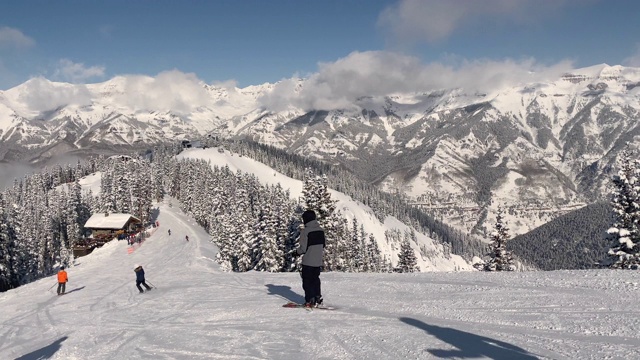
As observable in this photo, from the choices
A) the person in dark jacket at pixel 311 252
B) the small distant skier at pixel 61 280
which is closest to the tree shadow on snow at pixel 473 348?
the person in dark jacket at pixel 311 252

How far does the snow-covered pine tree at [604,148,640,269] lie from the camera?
95.6ft

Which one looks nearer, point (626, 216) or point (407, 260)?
point (626, 216)

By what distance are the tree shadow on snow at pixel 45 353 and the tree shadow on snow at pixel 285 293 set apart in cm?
715

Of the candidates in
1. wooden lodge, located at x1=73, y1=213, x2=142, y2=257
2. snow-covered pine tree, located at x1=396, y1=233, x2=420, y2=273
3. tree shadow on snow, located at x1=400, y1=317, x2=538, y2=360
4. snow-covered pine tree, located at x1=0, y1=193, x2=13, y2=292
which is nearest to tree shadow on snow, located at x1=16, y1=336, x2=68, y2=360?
tree shadow on snow, located at x1=400, y1=317, x2=538, y2=360

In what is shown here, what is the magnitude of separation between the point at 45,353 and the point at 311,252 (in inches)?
312

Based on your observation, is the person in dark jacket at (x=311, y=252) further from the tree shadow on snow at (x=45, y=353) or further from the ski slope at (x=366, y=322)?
the tree shadow on snow at (x=45, y=353)

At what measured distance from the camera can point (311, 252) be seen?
12.3 metres

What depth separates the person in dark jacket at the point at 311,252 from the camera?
12.2 metres

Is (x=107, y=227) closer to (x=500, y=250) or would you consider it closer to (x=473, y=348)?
(x=500, y=250)

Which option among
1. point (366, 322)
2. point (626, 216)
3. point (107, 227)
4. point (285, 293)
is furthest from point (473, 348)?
point (107, 227)

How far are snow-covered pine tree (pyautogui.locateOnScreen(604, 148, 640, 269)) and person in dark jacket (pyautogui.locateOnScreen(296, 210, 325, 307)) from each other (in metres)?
26.4

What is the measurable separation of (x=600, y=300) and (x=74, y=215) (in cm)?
11089

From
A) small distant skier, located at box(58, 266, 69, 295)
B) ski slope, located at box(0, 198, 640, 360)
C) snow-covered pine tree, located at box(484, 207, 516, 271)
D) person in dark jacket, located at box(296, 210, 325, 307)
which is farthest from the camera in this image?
snow-covered pine tree, located at box(484, 207, 516, 271)

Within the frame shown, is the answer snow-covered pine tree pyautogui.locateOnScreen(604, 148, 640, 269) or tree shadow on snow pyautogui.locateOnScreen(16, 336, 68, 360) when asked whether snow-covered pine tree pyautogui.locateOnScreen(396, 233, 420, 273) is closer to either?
snow-covered pine tree pyautogui.locateOnScreen(604, 148, 640, 269)
